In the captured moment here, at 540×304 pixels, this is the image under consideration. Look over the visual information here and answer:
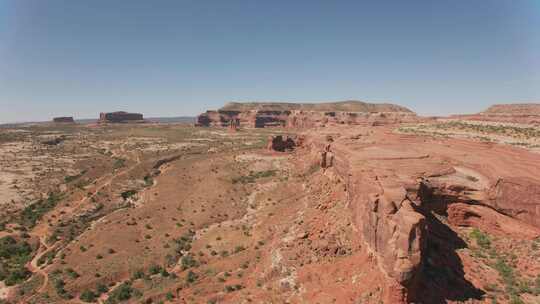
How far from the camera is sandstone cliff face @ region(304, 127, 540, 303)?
55.6 feet

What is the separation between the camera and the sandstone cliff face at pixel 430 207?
1695 cm

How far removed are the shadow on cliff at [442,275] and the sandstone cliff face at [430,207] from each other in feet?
0.20

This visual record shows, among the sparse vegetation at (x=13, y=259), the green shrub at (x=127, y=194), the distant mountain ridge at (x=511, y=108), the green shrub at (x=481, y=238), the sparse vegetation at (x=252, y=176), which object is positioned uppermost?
the distant mountain ridge at (x=511, y=108)

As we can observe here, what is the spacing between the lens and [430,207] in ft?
79.2

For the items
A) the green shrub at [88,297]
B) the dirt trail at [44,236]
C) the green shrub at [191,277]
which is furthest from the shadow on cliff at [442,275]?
the dirt trail at [44,236]

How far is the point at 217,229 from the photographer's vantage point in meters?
40.9

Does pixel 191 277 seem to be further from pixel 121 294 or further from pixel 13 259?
pixel 13 259

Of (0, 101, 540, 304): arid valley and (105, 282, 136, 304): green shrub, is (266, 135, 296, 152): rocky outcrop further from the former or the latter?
(105, 282, 136, 304): green shrub

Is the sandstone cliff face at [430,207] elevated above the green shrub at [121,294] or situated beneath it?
elevated above

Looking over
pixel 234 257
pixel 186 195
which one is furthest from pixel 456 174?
pixel 186 195

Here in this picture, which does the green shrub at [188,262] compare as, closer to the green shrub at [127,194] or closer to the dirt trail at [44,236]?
the dirt trail at [44,236]

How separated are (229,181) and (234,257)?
30.4 m

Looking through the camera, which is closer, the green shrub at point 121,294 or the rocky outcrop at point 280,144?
the green shrub at point 121,294

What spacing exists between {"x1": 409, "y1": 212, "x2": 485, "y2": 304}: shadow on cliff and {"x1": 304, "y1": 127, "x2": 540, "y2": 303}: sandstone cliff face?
0.06 meters
